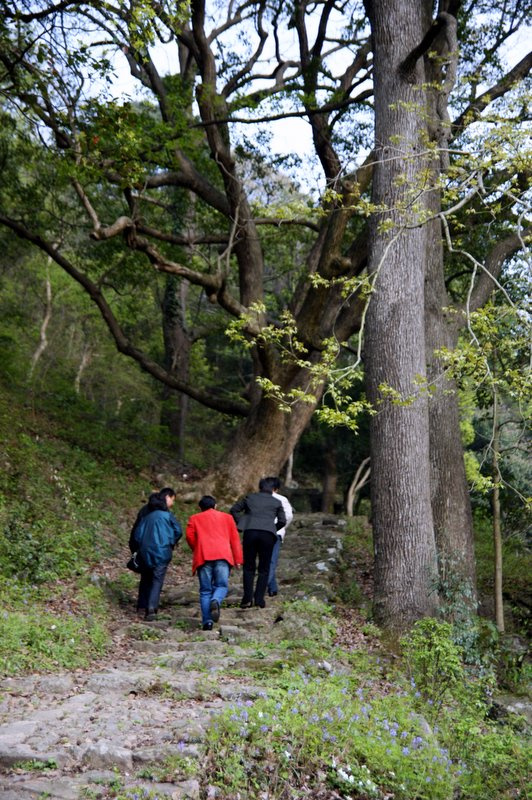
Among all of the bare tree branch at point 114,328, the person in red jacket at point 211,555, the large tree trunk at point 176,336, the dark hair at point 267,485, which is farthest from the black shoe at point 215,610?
the large tree trunk at point 176,336

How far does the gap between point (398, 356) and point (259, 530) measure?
2.84 m

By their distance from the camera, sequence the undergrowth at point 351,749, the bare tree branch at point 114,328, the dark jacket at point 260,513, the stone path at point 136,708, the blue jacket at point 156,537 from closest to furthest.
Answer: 1. the stone path at point 136,708
2. the undergrowth at point 351,749
3. the dark jacket at point 260,513
4. the blue jacket at point 156,537
5. the bare tree branch at point 114,328

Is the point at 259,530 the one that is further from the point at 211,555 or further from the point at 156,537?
A: the point at 156,537

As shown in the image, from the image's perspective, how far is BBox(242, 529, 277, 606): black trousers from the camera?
912 centimetres

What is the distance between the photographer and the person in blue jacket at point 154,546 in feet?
30.5

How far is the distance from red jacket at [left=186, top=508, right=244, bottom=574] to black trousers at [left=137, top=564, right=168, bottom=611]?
76 centimetres

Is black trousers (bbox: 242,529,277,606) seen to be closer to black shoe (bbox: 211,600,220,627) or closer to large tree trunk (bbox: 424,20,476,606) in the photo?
black shoe (bbox: 211,600,220,627)

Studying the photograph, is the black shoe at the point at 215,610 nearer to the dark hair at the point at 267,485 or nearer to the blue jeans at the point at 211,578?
the blue jeans at the point at 211,578

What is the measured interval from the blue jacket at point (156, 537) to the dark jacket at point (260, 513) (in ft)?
→ 2.87

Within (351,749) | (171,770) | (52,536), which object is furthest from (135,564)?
(171,770)

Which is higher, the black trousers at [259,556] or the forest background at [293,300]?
the forest background at [293,300]

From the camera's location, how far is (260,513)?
362 inches

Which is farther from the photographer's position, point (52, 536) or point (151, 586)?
point (52, 536)

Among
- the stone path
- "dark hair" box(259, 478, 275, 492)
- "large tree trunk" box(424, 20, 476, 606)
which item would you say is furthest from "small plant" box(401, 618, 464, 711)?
"dark hair" box(259, 478, 275, 492)
